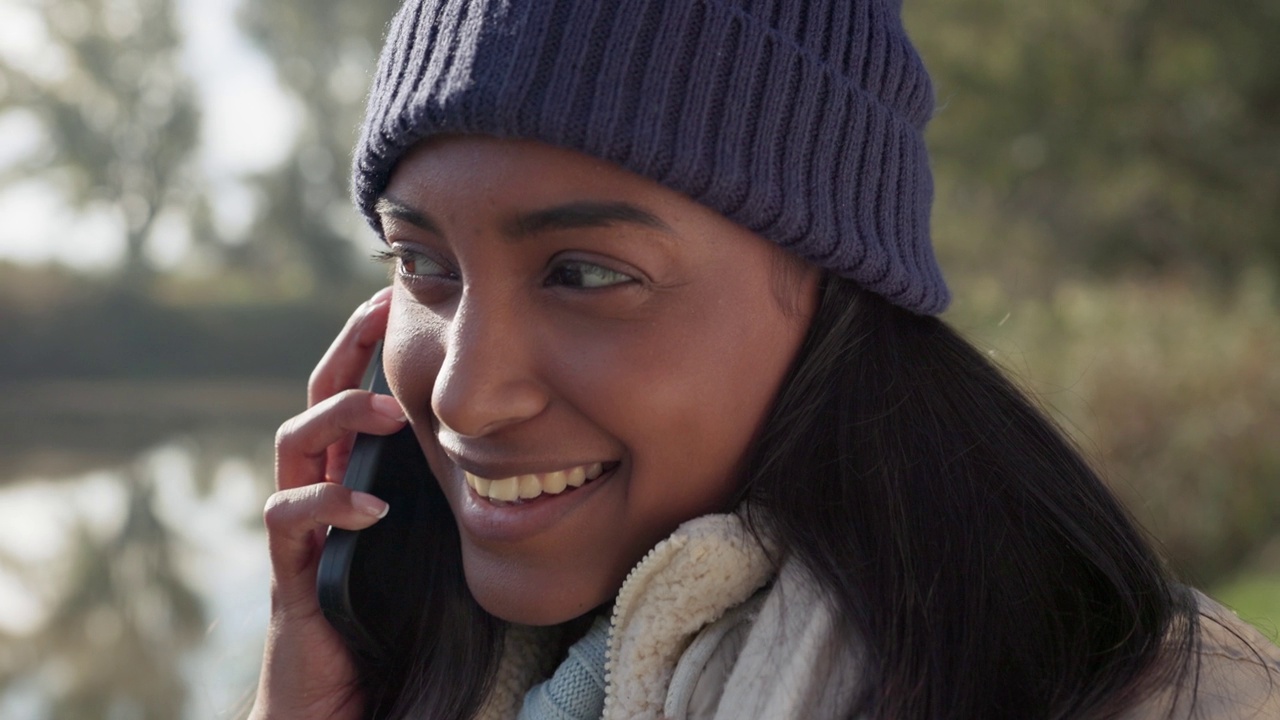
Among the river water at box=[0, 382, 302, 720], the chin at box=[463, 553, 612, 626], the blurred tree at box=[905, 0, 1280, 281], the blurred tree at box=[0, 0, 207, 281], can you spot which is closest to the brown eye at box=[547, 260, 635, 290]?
the chin at box=[463, 553, 612, 626]

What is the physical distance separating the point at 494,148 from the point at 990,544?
90 cm

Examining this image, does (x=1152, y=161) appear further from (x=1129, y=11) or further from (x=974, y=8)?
(x=974, y=8)

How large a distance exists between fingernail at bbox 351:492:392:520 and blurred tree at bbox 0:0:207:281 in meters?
13.2

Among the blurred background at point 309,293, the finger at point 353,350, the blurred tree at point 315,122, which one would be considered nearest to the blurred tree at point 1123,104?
the blurred background at point 309,293

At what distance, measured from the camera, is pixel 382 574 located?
2215 millimetres

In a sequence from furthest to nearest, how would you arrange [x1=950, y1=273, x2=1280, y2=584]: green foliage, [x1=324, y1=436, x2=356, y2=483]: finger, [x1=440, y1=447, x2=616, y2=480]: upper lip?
1. [x1=950, y1=273, x2=1280, y2=584]: green foliage
2. [x1=324, y1=436, x2=356, y2=483]: finger
3. [x1=440, y1=447, x2=616, y2=480]: upper lip

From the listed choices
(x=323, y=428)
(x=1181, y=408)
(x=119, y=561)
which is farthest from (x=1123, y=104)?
(x=323, y=428)

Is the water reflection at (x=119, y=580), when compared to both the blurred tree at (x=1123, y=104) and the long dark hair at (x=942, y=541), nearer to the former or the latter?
the long dark hair at (x=942, y=541)

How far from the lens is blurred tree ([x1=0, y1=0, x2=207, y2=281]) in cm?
1411

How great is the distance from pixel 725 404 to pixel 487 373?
1.13 ft

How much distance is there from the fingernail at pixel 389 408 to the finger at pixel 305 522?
147 millimetres

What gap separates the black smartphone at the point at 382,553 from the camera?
83.8 inches

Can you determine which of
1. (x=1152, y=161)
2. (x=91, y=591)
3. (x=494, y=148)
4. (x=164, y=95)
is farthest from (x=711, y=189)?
(x=164, y=95)

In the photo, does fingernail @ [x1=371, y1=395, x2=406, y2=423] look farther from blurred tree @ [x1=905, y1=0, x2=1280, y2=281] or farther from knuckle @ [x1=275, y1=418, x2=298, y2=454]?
blurred tree @ [x1=905, y1=0, x2=1280, y2=281]
